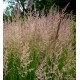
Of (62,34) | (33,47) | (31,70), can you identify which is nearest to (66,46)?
(62,34)

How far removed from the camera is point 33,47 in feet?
8.55

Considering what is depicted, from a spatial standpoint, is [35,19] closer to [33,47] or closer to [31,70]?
[33,47]

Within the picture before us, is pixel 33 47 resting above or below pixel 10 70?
above
